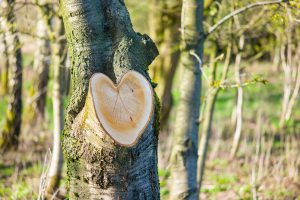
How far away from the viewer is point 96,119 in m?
2.63

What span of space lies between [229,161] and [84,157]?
5.81 m

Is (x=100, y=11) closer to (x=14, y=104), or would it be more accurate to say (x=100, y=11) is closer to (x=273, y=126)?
(x=14, y=104)

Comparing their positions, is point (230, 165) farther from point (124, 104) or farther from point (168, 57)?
point (124, 104)

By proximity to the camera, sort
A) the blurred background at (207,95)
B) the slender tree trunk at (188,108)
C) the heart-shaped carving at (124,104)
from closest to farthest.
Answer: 1. the heart-shaped carving at (124,104)
2. the slender tree trunk at (188,108)
3. the blurred background at (207,95)

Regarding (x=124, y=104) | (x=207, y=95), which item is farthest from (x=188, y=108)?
(x=124, y=104)

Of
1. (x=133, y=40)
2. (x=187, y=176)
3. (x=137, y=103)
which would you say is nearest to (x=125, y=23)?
(x=133, y=40)

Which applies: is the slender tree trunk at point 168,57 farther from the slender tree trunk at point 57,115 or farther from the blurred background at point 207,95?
the slender tree trunk at point 57,115

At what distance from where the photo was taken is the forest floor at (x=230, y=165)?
19.5 ft

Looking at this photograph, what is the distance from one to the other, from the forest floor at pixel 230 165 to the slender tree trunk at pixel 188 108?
0.60 ft

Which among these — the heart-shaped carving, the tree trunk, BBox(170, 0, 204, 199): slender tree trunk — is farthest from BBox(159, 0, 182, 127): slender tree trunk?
the heart-shaped carving

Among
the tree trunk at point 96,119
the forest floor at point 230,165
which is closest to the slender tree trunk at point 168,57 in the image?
the forest floor at point 230,165

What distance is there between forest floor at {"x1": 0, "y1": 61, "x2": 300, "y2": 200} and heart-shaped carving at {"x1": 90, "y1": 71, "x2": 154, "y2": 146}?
859 mm

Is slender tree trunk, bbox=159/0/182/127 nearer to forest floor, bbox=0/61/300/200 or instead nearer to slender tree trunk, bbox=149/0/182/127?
slender tree trunk, bbox=149/0/182/127

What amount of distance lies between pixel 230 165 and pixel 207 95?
3914 millimetres
